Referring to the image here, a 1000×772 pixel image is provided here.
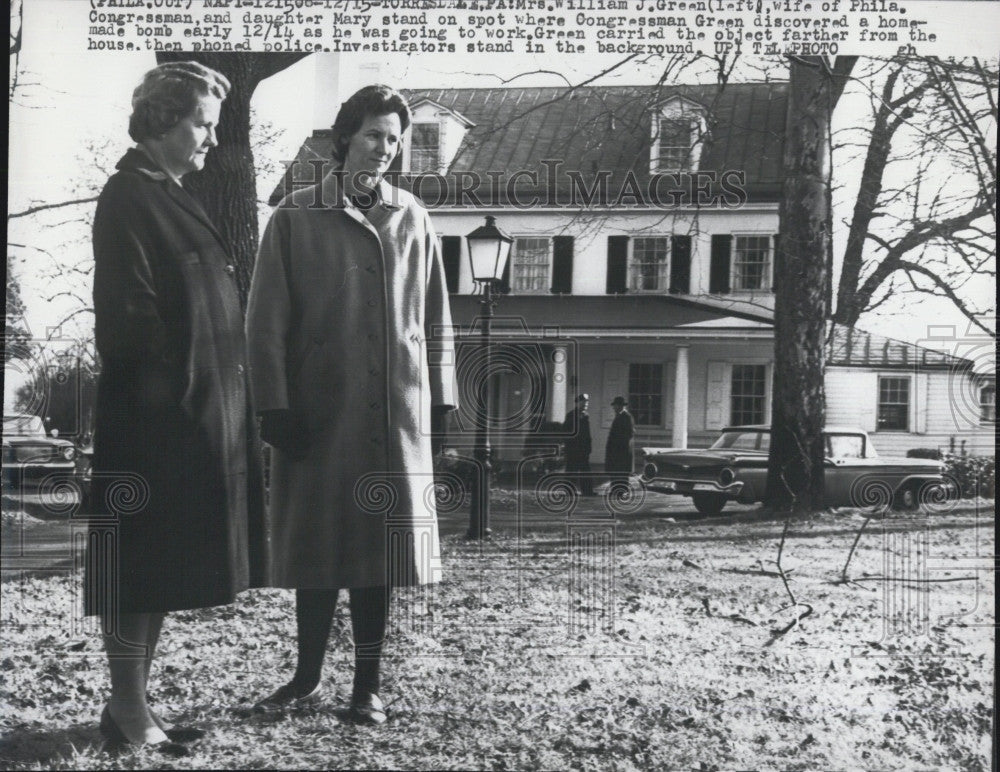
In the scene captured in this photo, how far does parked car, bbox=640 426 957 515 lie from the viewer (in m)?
4.29

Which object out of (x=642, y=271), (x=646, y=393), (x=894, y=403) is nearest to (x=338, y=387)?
(x=646, y=393)

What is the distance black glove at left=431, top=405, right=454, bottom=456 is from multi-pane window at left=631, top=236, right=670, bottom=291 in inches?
37.6

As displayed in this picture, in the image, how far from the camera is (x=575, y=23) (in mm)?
4340

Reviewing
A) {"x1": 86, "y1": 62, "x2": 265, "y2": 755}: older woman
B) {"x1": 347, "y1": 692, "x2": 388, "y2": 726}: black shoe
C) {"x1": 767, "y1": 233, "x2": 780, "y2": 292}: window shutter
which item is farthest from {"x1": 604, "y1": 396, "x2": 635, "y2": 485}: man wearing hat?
{"x1": 86, "y1": 62, "x2": 265, "y2": 755}: older woman

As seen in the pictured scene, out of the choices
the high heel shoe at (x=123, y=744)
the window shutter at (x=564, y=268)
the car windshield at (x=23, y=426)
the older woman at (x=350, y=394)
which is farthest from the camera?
the window shutter at (x=564, y=268)

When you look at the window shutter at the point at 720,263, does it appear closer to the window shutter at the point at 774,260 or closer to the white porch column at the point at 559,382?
the window shutter at the point at 774,260

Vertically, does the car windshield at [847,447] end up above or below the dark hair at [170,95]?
below

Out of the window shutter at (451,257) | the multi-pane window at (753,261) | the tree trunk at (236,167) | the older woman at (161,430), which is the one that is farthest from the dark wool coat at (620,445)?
the tree trunk at (236,167)

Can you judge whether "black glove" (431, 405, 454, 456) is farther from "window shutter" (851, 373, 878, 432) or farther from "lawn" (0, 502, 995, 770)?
"window shutter" (851, 373, 878, 432)

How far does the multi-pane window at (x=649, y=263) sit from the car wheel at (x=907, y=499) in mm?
1324

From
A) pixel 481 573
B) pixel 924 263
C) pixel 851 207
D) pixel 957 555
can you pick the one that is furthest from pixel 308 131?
pixel 957 555

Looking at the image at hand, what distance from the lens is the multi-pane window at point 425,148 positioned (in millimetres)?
4258

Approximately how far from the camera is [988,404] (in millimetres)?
4344

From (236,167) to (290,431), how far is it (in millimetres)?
1097
